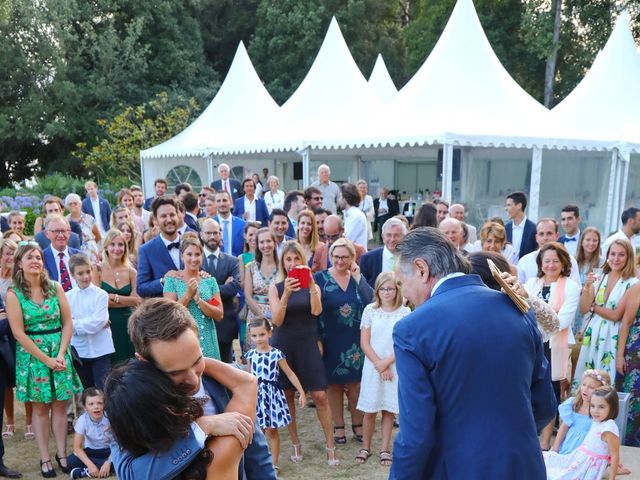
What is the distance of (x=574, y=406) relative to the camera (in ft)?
12.8

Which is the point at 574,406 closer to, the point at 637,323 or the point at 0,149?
the point at 637,323

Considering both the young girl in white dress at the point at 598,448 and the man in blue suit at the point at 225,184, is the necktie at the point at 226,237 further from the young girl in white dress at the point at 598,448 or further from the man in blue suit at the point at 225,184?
the young girl in white dress at the point at 598,448

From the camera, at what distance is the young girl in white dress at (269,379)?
4.14 metres

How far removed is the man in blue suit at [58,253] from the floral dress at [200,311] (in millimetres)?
1378

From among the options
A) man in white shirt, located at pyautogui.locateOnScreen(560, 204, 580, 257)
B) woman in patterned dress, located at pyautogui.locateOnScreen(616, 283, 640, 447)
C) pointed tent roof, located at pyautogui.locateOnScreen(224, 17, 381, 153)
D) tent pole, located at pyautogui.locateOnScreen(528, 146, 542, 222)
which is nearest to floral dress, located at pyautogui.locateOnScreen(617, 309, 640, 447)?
woman in patterned dress, located at pyautogui.locateOnScreen(616, 283, 640, 447)

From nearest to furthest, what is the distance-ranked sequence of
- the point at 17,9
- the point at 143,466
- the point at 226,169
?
the point at 143,466, the point at 226,169, the point at 17,9

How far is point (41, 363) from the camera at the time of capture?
4.19 m

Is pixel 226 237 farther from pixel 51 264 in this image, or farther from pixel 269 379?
pixel 269 379

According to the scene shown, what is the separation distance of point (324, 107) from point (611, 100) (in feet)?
20.6

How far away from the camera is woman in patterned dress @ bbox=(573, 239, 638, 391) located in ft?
14.8

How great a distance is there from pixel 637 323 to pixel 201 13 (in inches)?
1053

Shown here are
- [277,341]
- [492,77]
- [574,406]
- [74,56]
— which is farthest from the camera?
[74,56]

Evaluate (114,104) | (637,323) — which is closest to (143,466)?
(637,323)

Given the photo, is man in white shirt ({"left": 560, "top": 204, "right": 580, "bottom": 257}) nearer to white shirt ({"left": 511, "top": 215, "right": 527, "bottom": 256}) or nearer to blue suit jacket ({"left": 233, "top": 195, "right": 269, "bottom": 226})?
white shirt ({"left": 511, "top": 215, "right": 527, "bottom": 256})
